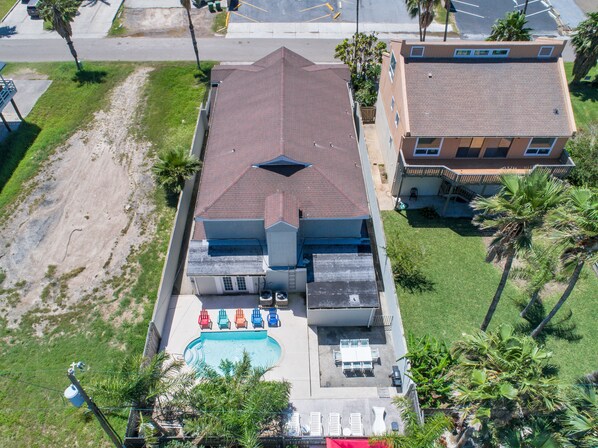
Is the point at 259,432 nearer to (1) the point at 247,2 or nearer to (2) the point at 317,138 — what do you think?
(2) the point at 317,138

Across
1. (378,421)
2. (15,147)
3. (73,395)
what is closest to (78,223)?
(15,147)

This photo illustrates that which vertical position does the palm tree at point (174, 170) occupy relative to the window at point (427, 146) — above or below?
below

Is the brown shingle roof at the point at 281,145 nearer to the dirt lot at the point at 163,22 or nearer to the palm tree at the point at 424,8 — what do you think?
the palm tree at the point at 424,8

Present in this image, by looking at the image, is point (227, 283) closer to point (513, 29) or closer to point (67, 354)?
point (67, 354)

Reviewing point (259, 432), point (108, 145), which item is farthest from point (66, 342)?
point (108, 145)

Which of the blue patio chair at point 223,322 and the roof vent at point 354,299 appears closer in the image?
the roof vent at point 354,299

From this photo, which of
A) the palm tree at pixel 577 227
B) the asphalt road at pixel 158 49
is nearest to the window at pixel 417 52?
the asphalt road at pixel 158 49

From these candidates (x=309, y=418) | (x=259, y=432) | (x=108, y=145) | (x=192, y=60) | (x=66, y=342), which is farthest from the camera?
(x=192, y=60)
